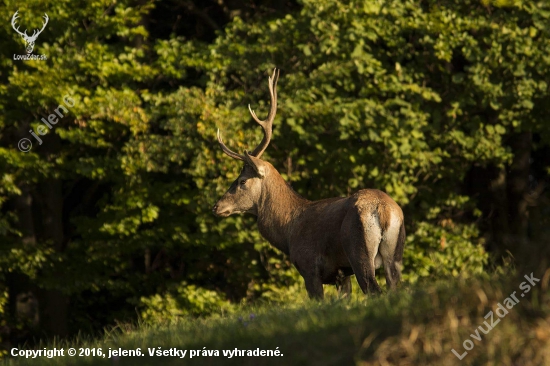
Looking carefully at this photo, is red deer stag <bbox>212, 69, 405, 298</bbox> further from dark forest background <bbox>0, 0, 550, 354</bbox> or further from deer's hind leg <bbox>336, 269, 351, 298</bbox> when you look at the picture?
dark forest background <bbox>0, 0, 550, 354</bbox>

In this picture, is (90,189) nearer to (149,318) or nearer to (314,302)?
(149,318)

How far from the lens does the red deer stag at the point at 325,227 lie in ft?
30.7

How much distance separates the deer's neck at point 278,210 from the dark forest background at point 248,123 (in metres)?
3.56

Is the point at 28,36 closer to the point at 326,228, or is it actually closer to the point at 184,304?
the point at 184,304

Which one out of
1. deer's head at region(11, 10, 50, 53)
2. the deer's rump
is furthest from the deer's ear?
deer's head at region(11, 10, 50, 53)

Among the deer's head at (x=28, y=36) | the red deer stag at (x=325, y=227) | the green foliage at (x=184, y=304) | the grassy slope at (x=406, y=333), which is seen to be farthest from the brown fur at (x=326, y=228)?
the deer's head at (x=28, y=36)

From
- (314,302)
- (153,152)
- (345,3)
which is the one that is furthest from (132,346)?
(345,3)

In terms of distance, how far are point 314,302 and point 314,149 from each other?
7560 millimetres

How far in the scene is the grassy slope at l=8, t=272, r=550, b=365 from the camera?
18.0 feet

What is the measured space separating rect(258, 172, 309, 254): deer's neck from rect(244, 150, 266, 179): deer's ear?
11 cm

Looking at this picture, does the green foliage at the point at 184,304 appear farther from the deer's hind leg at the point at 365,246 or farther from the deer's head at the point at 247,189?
the deer's hind leg at the point at 365,246

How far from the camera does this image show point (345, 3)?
1573 centimetres

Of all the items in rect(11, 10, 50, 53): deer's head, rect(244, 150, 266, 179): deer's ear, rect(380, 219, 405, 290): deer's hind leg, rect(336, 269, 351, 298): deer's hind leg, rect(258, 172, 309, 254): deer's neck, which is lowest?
rect(336, 269, 351, 298): deer's hind leg

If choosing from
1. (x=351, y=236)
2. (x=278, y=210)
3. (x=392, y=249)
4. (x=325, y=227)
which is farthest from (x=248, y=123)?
(x=392, y=249)
